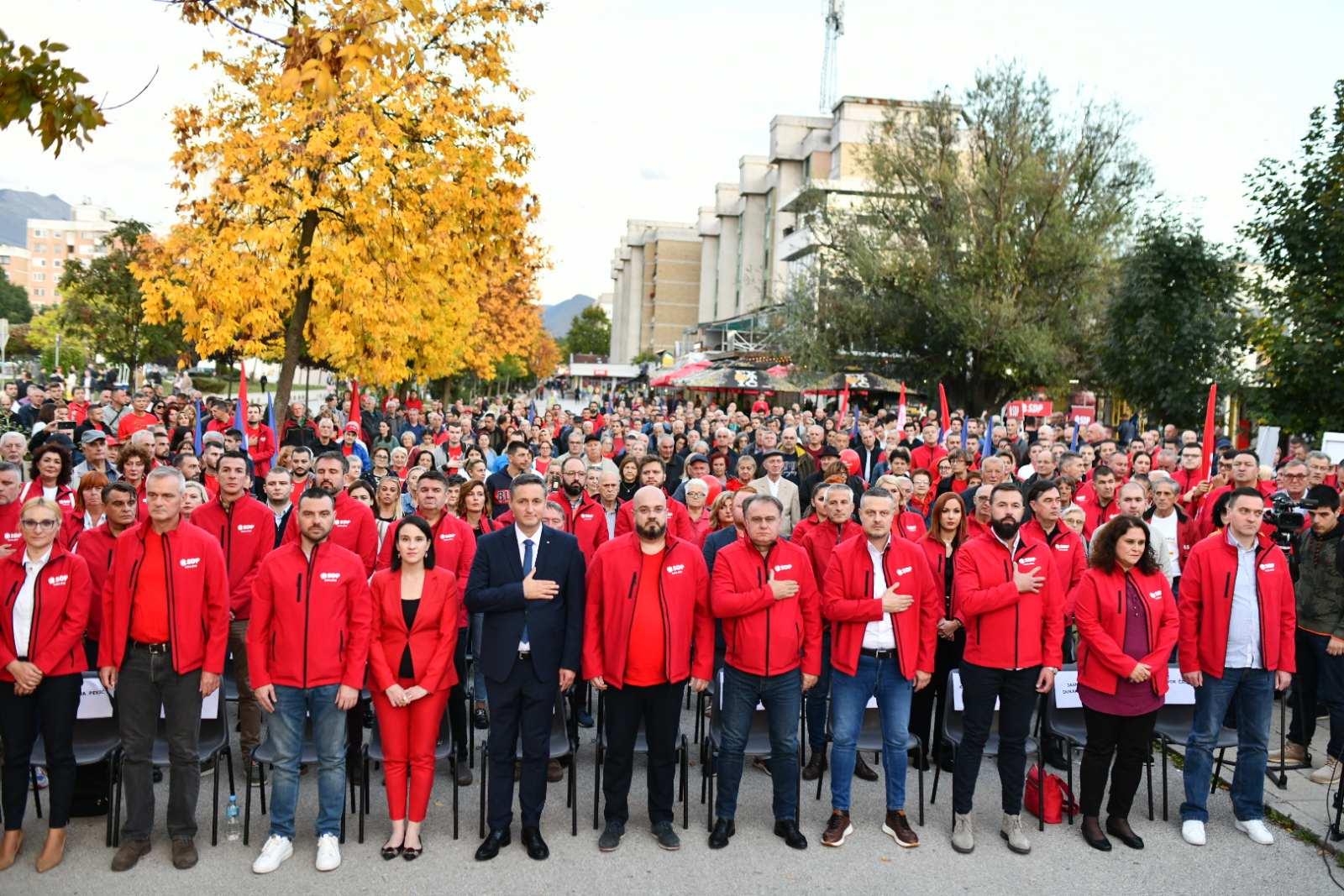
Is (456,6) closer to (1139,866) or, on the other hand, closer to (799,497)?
(799,497)

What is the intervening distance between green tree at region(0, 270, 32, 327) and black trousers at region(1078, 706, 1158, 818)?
113 meters

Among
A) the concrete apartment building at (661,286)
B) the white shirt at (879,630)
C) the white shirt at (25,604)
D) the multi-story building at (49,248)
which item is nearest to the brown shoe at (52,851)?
the white shirt at (25,604)

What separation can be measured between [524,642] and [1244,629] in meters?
4.11

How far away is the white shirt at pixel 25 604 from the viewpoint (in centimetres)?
501

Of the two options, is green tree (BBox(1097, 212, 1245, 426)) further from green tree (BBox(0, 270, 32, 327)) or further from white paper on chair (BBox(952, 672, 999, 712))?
green tree (BBox(0, 270, 32, 327))

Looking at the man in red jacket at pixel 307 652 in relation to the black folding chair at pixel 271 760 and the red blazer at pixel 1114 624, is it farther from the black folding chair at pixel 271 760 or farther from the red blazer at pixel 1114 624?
the red blazer at pixel 1114 624

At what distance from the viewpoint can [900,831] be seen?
5598mm

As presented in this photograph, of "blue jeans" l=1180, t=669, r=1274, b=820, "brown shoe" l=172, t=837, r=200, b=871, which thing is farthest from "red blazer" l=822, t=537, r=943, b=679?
"brown shoe" l=172, t=837, r=200, b=871

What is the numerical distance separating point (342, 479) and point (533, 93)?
26.4 ft

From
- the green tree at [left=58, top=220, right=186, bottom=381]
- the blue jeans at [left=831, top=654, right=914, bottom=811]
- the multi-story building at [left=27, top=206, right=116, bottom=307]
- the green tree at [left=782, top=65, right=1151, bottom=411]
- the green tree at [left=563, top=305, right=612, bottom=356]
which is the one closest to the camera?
the blue jeans at [left=831, top=654, right=914, bottom=811]

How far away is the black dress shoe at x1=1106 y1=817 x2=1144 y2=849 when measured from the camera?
18.5 feet

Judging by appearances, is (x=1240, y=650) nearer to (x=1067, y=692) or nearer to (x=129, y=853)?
(x=1067, y=692)

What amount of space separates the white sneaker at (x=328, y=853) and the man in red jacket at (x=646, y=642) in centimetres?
137

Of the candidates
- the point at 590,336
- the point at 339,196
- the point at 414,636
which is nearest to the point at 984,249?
the point at 339,196
